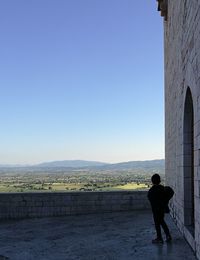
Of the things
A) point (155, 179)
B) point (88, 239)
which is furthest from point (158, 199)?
point (88, 239)

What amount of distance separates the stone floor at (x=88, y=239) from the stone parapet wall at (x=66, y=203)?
2.26 ft

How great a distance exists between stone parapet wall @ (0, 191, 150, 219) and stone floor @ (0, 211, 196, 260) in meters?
0.69

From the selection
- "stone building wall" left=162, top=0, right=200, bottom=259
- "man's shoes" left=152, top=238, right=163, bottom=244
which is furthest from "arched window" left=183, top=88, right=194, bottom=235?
"man's shoes" left=152, top=238, right=163, bottom=244

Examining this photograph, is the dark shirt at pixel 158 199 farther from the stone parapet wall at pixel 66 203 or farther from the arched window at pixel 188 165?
the stone parapet wall at pixel 66 203

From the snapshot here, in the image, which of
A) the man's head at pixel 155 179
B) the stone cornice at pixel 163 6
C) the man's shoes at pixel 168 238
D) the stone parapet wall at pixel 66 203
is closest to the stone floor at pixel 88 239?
the man's shoes at pixel 168 238

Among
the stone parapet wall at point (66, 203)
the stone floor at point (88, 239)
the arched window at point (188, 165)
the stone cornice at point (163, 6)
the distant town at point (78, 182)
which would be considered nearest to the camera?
the stone floor at point (88, 239)

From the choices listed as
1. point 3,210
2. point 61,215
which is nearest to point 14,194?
point 3,210

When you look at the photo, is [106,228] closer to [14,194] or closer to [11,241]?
[11,241]

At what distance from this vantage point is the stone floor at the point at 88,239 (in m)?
7.44

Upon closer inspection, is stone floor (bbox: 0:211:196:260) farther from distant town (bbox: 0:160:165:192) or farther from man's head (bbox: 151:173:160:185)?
distant town (bbox: 0:160:165:192)

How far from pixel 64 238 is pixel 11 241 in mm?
1154

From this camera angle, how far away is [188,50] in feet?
24.5

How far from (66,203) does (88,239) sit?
4.74 meters

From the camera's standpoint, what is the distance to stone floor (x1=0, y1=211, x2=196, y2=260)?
24.4 ft
